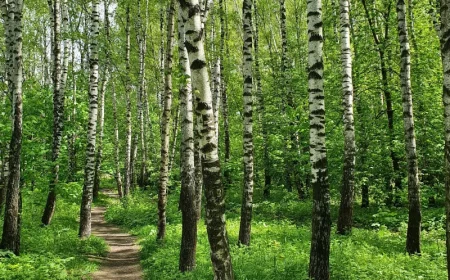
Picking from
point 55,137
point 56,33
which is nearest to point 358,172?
point 55,137

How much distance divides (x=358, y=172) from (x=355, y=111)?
13.2ft

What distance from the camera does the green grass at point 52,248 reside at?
8058 mm

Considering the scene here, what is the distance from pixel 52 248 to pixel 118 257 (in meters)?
2.04

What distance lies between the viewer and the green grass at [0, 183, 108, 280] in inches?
317

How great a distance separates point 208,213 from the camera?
5.67 m

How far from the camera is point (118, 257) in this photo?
1202 cm

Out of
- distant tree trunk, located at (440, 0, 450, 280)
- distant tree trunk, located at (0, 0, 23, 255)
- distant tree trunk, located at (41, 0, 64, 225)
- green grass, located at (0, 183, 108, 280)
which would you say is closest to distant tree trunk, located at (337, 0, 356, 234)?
distant tree trunk, located at (440, 0, 450, 280)

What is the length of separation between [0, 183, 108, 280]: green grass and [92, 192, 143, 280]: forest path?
39 cm

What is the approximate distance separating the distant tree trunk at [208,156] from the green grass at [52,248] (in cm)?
461

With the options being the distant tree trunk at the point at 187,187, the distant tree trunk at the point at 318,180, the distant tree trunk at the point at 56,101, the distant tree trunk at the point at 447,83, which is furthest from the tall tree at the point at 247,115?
the distant tree trunk at the point at 56,101

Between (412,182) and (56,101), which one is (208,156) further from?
(56,101)

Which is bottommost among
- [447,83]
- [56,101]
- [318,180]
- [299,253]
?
[299,253]

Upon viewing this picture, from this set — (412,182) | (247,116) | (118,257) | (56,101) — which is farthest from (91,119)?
(412,182)

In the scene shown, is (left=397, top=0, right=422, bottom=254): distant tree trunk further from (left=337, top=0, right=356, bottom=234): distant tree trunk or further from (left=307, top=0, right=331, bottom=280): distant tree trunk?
(left=307, top=0, right=331, bottom=280): distant tree trunk
